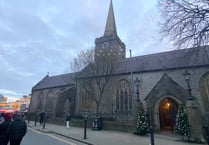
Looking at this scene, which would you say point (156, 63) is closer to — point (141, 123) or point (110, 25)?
point (141, 123)

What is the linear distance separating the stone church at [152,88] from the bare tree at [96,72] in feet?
4.01

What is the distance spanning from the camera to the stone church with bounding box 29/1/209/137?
20.2 m

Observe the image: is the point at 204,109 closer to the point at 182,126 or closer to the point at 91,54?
the point at 182,126

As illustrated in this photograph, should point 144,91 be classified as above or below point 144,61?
below

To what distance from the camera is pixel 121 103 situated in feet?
89.1

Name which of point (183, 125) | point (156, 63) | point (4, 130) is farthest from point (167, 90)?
point (4, 130)

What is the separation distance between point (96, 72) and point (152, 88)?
28.2 feet

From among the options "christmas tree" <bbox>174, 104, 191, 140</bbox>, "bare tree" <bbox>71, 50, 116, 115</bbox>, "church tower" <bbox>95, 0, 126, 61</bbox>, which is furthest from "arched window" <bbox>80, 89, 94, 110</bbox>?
"christmas tree" <bbox>174, 104, 191, 140</bbox>

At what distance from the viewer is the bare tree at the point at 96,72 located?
26984 mm

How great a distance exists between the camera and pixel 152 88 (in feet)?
77.9

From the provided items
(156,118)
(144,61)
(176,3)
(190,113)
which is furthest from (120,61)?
(176,3)

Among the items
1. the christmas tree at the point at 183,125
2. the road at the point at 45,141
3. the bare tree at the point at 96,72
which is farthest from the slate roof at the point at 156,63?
the road at the point at 45,141

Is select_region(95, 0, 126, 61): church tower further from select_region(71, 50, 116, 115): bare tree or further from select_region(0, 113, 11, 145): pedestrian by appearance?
select_region(0, 113, 11, 145): pedestrian

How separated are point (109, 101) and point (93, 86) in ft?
11.8
